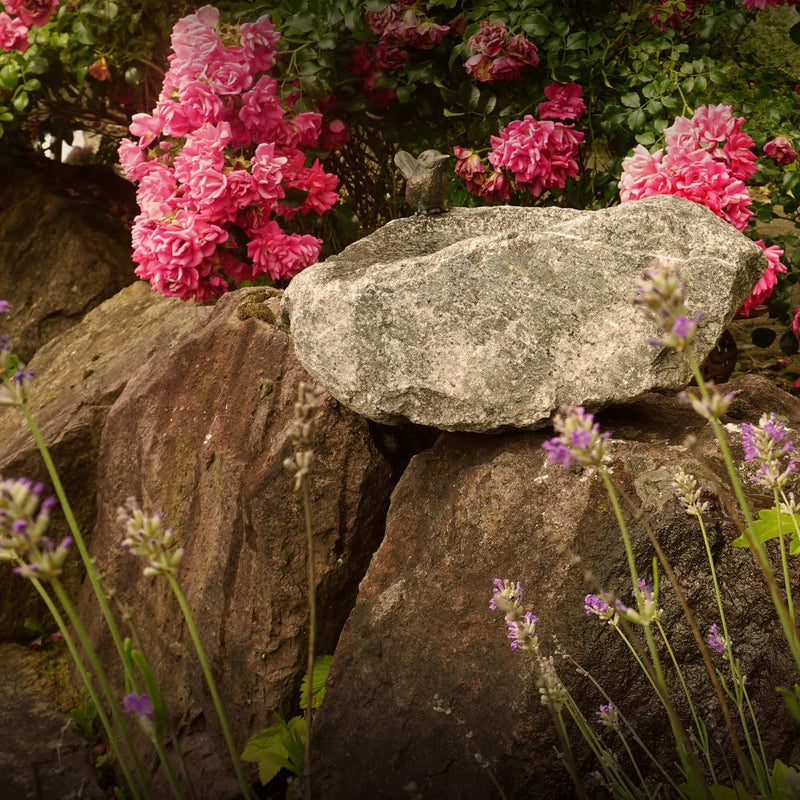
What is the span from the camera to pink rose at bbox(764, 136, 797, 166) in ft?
11.5

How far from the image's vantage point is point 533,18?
139 inches

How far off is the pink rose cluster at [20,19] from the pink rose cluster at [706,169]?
2815 mm

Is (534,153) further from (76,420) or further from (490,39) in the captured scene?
(76,420)

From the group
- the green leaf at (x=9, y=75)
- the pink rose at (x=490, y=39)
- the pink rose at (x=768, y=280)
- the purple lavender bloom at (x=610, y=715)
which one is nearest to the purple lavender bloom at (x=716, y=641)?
the purple lavender bloom at (x=610, y=715)

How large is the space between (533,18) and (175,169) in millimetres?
1564

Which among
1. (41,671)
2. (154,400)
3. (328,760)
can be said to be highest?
(154,400)

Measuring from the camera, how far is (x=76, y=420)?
3730 mm

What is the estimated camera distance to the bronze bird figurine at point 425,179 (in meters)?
3.02

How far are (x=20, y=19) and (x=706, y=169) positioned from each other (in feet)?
10.7

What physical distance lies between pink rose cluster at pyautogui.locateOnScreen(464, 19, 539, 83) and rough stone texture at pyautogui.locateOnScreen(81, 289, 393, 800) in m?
1.28

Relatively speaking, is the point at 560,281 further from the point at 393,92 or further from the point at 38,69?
the point at 38,69

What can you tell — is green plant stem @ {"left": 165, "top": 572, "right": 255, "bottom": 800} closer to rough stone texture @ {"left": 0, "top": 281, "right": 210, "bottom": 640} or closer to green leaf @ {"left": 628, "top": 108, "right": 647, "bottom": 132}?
rough stone texture @ {"left": 0, "top": 281, "right": 210, "bottom": 640}

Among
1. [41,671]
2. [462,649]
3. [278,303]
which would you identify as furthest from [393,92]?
[41,671]

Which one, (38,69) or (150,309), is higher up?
(38,69)
